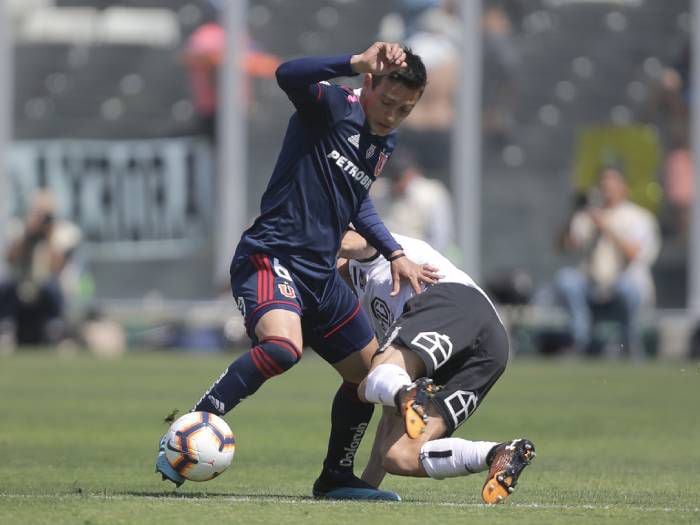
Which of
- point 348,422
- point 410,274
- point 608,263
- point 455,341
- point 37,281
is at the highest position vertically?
point 410,274

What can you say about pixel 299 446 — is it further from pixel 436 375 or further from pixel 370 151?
pixel 370 151

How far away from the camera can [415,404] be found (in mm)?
6945

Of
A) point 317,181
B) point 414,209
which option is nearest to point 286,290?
point 317,181

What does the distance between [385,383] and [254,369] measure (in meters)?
0.70

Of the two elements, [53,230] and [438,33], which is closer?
[53,230]

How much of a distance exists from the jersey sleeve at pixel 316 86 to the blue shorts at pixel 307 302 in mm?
744

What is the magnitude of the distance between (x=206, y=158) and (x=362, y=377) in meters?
16.9

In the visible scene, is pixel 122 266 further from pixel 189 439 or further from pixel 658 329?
pixel 189 439

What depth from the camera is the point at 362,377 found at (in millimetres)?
8094

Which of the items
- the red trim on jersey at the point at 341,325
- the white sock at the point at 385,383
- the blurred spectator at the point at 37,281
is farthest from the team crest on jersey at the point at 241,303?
the blurred spectator at the point at 37,281

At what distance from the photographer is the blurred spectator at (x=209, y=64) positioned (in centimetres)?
2466

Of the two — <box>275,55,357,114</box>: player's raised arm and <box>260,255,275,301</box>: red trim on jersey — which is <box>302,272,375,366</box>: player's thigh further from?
<box>275,55,357,114</box>: player's raised arm

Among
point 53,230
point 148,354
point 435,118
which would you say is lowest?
point 148,354

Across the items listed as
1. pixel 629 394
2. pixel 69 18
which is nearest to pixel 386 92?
pixel 629 394
